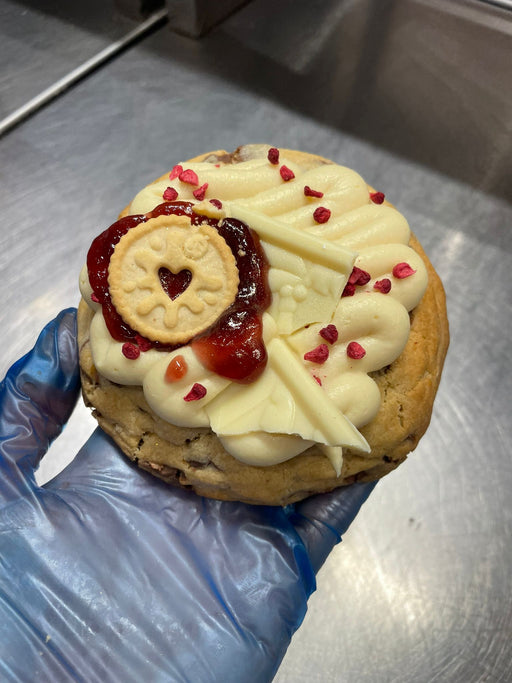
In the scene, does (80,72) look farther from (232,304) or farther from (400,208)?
(232,304)

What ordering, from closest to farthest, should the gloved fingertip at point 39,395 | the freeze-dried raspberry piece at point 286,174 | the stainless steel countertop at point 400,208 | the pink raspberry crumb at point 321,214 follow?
the pink raspberry crumb at point 321,214
the freeze-dried raspberry piece at point 286,174
the gloved fingertip at point 39,395
the stainless steel countertop at point 400,208

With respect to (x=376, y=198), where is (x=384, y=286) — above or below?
below

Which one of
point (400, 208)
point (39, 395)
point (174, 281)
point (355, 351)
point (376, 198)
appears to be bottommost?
point (39, 395)

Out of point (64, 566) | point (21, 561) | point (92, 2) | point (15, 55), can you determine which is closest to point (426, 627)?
point (64, 566)

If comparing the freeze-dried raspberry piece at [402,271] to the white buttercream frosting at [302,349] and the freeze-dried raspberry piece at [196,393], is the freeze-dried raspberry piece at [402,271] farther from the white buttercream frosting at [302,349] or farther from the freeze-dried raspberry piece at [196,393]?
the freeze-dried raspberry piece at [196,393]

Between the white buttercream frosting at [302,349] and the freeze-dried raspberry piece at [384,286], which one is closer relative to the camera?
the white buttercream frosting at [302,349]

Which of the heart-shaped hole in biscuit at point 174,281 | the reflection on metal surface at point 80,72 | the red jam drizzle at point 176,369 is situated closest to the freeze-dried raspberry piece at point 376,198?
the heart-shaped hole in biscuit at point 174,281

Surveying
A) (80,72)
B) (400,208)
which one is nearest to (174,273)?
(400,208)
